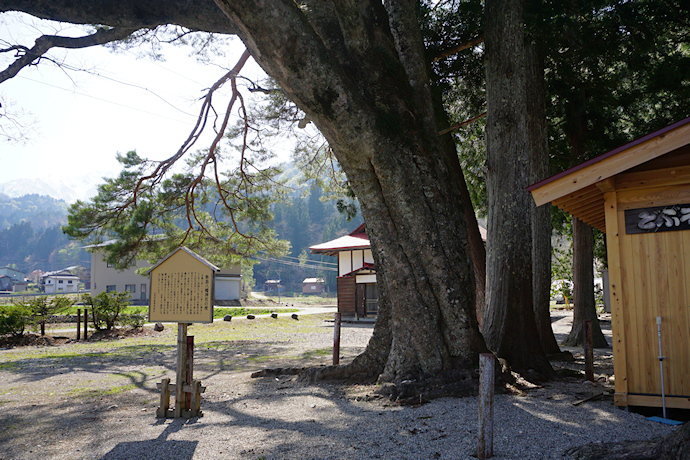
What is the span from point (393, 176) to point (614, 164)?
2.47 metres

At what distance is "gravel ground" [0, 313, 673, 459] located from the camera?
4.10 m

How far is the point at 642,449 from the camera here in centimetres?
325

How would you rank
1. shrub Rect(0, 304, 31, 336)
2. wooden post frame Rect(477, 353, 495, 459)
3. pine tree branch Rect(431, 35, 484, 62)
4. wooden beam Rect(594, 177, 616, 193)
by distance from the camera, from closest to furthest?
1. wooden post frame Rect(477, 353, 495, 459)
2. wooden beam Rect(594, 177, 616, 193)
3. pine tree branch Rect(431, 35, 484, 62)
4. shrub Rect(0, 304, 31, 336)

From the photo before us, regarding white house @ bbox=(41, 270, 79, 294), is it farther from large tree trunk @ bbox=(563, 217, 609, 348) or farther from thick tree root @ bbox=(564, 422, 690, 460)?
thick tree root @ bbox=(564, 422, 690, 460)

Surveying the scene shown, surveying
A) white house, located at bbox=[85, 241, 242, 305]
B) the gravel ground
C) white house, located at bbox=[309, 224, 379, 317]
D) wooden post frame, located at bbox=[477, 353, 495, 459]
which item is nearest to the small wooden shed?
the gravel ground

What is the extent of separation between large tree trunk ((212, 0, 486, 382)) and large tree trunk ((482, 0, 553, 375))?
1.67 metres

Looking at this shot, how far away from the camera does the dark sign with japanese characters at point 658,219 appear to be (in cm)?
516

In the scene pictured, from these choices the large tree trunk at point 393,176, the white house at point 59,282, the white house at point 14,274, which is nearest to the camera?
the large tree trunk at point 393,176

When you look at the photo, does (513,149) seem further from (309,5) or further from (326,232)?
(326,232)

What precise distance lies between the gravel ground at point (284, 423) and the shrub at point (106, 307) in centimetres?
808

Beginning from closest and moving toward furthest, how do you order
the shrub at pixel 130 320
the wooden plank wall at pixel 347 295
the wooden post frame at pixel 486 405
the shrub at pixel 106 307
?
the wooden post frame at pixel 486 405, the shrub at pixel 106 307, the shrub at pixel 130 320, the wooden plank wall at pixel 347 295

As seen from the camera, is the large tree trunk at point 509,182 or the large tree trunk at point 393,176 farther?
the large tree trunk at point 509,182

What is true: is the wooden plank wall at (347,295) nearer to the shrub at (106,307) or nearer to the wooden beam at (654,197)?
the shrub at (106,307)

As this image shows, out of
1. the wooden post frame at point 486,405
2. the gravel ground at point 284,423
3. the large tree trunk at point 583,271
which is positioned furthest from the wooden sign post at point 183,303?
the large tree trunk at point 583,271
